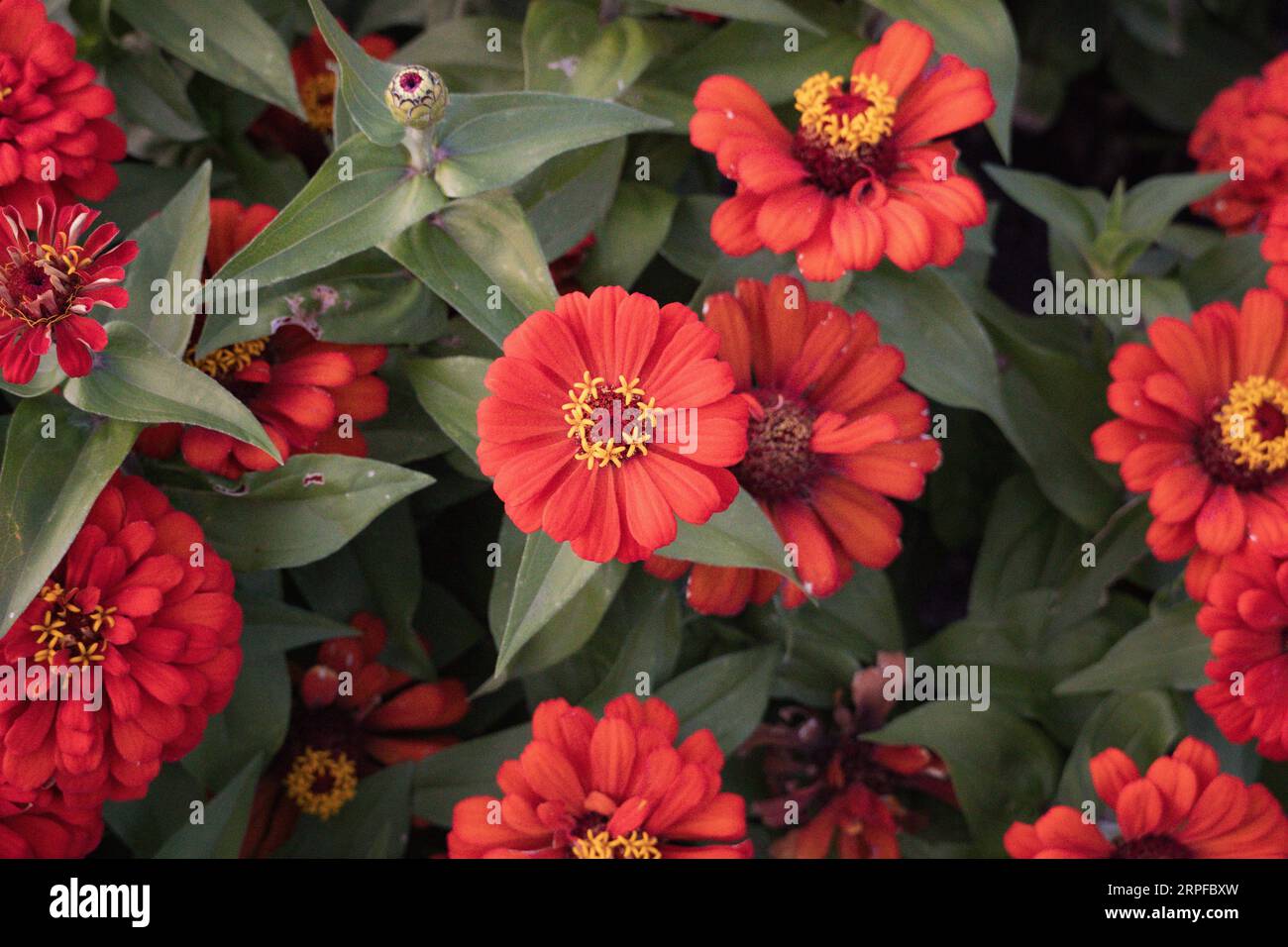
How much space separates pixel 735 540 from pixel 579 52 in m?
0.45

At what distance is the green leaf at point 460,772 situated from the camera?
104cm

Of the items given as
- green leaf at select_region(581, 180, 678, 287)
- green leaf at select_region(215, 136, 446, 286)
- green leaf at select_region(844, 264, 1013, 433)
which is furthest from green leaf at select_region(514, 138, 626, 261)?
green leaf at select_region(844, 264, 1013, 433)

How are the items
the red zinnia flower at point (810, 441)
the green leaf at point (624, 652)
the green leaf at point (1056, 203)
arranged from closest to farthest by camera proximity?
the red zinnia flower at point (810, 441) < the green leaf at point (624, 652) < the green leaf at point (1056, 203)

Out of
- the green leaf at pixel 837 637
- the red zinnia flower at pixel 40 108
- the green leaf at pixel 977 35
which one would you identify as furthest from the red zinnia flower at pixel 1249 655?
the red zinnia flower at pixel 40 108

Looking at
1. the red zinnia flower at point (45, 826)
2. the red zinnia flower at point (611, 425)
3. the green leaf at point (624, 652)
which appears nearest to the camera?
the red zinnia flower at point (611, 425)

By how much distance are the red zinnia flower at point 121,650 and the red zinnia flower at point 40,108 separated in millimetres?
232

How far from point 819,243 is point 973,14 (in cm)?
→ 33

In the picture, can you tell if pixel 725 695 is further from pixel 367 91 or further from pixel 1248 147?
pixel 1248 147

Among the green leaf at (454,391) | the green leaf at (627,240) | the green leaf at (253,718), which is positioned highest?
the green leaf at (627,240)

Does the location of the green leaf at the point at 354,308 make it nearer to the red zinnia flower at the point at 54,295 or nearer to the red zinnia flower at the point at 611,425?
the red zinnia flower at the point at 54,295
